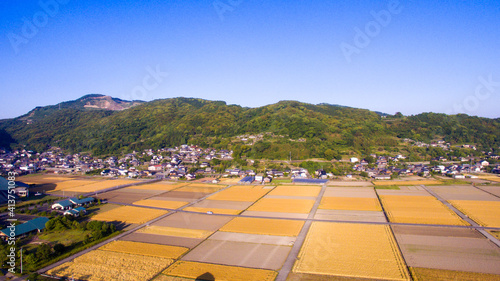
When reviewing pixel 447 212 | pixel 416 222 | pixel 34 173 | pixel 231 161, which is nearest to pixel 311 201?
pixel 416 222

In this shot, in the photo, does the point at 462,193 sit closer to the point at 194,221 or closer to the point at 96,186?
the point at 194,221

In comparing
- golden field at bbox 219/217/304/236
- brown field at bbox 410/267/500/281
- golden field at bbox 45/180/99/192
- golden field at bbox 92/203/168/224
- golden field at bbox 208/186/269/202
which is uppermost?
golden field at bbox 45/180/99/192

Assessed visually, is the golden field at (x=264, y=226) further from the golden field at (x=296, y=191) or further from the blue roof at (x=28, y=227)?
the blue roof at (x=28, y=227)

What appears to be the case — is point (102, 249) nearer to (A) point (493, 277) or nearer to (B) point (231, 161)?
(A) point (493, 277)

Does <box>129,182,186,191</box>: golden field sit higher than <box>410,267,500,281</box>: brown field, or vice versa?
<box>129,182,186,191</box>: golden field

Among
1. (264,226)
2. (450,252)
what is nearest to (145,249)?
(264,226)

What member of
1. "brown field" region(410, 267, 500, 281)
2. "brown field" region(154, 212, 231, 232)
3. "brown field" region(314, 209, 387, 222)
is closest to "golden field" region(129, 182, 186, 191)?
"brown field" region(154, 212, 231, 232)

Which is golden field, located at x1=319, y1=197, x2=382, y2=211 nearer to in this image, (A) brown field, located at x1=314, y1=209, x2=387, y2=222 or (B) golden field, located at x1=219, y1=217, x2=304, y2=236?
(A) brown field, located at x1=314, y1=209, x2=387, y2=222
